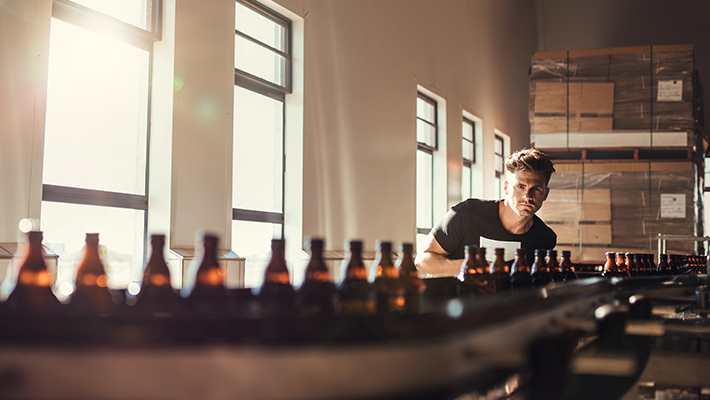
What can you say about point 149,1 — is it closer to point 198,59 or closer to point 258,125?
point 198,59

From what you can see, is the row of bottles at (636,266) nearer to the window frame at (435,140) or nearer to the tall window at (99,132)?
the tall window at (99,132)

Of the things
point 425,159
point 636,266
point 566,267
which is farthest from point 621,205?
point 566,267

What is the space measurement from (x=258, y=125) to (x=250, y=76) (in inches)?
14.9

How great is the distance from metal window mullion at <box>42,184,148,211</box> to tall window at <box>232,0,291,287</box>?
810 mm

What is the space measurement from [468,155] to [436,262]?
20.9ft

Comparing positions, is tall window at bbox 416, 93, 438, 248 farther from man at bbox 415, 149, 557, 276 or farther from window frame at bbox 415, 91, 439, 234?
man at bbox 415, 149, 557, 276

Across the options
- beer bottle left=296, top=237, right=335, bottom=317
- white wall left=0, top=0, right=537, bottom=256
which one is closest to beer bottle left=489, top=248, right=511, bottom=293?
beer bottle left=296, top=237, right=335, bottom=317

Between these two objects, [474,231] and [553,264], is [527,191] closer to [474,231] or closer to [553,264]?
[474,231]

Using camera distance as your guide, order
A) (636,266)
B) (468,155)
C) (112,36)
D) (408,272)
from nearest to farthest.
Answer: (408,272) → (636,266) → (112,36) → (468,155)

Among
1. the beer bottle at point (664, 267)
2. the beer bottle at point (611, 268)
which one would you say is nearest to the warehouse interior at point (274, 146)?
the beer bottle at point (611, 268)

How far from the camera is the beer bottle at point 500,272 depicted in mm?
1531

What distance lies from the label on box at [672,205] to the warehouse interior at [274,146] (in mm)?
55

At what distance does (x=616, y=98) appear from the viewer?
5.39m

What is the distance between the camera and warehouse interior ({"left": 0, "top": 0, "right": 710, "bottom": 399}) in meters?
2.83
